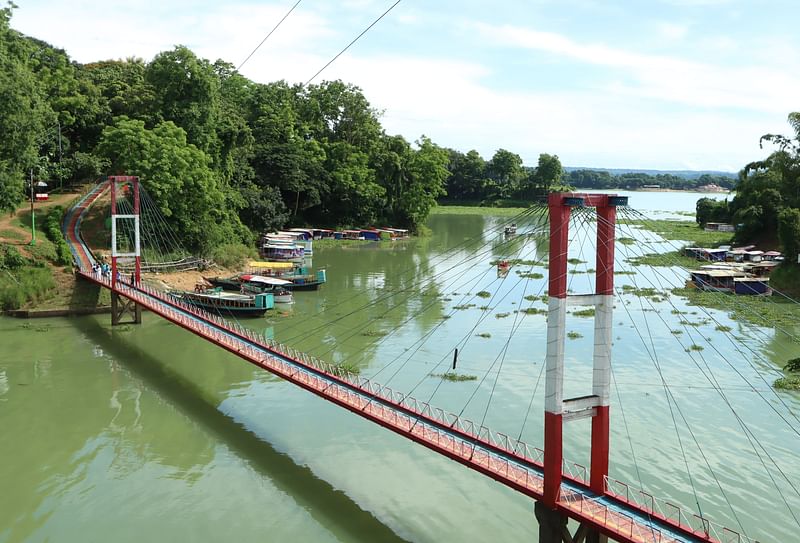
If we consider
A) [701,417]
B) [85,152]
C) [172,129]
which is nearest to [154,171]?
[172,129]

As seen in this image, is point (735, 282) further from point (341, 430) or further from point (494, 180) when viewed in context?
point (494, 180)

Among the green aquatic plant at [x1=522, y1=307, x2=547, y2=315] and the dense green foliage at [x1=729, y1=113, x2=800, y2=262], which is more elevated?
the dense green foliage at [x1=729, y1=113, x2=800, y2=262]

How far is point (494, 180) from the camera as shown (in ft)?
376

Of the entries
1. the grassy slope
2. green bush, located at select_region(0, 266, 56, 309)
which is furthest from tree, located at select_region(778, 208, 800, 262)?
green bush, located at select_region(0, 266, 56, 309)

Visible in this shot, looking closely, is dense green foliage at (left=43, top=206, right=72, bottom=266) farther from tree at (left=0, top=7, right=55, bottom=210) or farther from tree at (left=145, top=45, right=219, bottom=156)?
tree at (left=145, top=45, right=219, bottom=156)

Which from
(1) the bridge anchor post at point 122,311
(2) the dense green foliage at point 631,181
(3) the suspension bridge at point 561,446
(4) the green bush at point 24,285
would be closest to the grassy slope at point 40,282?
(4) the green bush at point 24,285

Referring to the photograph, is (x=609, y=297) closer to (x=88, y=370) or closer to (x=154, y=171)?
(x=88, y=370)

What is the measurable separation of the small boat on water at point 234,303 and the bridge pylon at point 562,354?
21950 millimetres

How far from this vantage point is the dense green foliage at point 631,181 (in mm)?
143000

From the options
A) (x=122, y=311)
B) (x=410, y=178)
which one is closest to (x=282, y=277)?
(x=122, y=311)

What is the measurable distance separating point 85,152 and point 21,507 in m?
38.3

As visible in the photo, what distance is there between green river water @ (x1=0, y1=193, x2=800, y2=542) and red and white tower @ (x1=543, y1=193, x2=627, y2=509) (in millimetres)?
2809

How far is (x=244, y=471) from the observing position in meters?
15.9

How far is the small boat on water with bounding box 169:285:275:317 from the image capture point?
31203 mm
